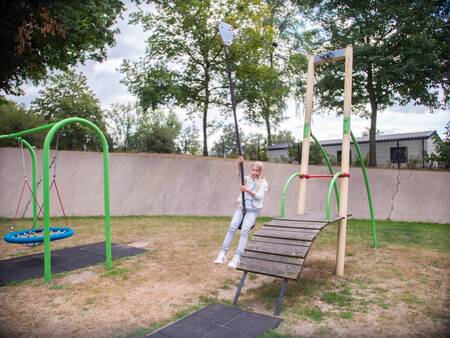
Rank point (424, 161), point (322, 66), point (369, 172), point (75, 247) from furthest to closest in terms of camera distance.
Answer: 1. point (322, 66)
2. point (424, 161)
3. point (369, 172)
4. point (75, 247)

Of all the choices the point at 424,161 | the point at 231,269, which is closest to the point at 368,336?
the point at 231,269

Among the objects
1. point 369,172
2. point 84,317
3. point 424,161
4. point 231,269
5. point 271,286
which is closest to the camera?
point 84,317

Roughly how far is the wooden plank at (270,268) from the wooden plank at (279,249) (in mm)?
138

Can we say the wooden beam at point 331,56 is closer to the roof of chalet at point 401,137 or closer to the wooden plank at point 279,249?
the wooden plank at point 279,249

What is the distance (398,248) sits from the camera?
6.13 metres

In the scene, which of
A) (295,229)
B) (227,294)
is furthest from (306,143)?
(227,294)

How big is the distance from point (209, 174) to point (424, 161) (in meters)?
8.70

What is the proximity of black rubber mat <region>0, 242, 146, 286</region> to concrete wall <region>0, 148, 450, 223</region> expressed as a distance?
4.40 metres

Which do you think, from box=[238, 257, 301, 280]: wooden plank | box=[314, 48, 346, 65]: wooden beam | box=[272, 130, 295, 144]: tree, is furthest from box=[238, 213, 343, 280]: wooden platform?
box=[272, 130, 295, 144]: tree

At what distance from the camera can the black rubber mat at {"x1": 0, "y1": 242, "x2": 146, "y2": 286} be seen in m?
4.51

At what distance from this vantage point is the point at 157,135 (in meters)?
31.5

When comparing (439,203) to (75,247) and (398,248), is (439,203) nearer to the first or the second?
(398,248)

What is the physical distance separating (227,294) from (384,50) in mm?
12284

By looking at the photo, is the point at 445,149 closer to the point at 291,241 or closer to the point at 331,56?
the point at 331,56
